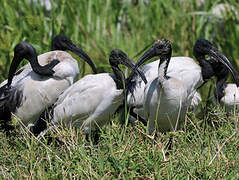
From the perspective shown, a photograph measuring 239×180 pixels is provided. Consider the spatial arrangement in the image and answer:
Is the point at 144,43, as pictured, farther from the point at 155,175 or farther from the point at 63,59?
the point at 155,175

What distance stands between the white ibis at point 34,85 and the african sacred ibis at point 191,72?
27.7 inches

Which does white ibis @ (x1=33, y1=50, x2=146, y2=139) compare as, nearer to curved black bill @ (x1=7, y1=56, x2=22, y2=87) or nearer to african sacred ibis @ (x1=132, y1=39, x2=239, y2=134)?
african sacred ibis @ (x1=132, y1=39, x2=239, y2=134)

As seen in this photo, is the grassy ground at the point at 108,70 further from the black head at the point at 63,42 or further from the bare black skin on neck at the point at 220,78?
the black head at the point at 63,42

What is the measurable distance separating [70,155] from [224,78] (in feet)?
9.22

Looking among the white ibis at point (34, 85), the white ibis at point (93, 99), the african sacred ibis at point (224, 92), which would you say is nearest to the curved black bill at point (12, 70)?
the white ibis at point (34, 85)

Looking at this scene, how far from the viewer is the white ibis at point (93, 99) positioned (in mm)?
4625

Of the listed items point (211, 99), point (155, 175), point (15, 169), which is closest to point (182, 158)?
point (155, 175)

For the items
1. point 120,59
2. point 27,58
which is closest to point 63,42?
point 27,58

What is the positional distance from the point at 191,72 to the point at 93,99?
0.99 metres

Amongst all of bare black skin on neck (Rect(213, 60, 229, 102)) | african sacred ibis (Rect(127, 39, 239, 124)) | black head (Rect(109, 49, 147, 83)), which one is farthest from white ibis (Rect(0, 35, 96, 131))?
bare black skin on neck (Rect(213, 60, 229, 102))

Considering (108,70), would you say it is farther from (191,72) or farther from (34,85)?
(191,72)

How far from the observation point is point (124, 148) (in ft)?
10.00

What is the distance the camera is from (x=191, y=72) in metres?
4.67

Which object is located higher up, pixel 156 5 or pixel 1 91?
pixel 156 5
